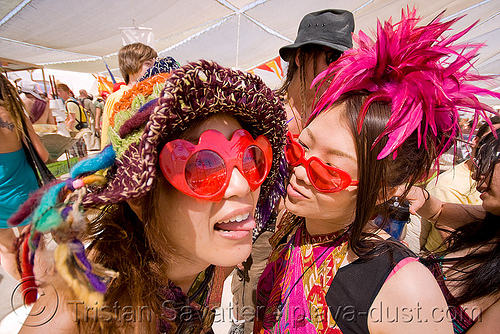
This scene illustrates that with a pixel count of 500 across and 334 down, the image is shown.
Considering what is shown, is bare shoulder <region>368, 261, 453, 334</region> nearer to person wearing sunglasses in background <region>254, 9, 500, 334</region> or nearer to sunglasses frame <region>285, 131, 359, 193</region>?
person wearing sunglasses in background <region>254, 9, 500, 334</region>

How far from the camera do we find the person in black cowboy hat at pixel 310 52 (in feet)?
5.57

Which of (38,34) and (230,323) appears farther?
(38,34)

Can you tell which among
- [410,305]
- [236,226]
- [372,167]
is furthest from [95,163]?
[410,305]

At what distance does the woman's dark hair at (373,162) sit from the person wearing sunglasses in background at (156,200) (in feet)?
1.01

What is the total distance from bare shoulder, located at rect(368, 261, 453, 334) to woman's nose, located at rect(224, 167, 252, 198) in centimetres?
61

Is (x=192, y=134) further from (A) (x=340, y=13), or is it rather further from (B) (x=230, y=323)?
(B) (x=230, y=323)

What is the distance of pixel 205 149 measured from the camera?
684 mm

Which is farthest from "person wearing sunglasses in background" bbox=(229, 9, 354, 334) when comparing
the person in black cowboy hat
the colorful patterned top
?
the colorful patterned top

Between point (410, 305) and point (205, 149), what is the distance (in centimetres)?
81

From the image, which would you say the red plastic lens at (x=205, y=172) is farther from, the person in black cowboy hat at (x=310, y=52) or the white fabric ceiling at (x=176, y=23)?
the white fabric ceiling at (x=176, y=23)

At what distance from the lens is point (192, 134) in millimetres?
703

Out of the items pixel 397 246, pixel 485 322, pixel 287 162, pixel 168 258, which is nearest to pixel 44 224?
pixel 168 258

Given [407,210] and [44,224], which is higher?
[44,224]

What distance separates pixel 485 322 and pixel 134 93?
155cm
